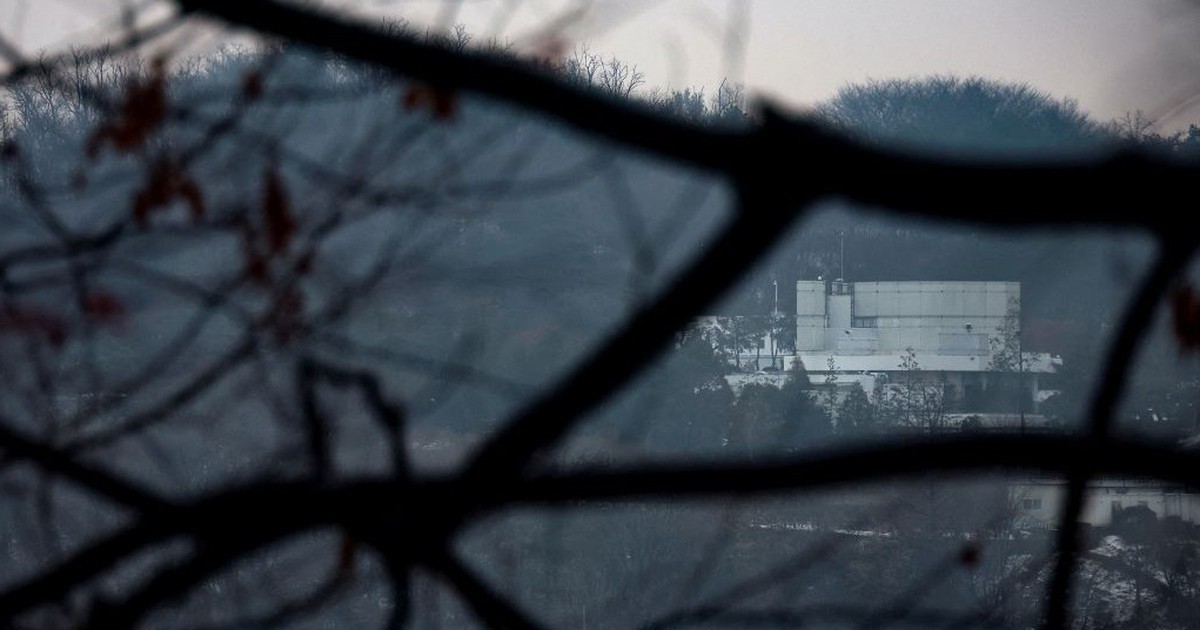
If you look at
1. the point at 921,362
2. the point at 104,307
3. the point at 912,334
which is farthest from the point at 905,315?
the point at 104,307

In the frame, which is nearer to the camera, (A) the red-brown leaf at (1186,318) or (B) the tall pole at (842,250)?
(A) the red-brown leaf at (1186,318)

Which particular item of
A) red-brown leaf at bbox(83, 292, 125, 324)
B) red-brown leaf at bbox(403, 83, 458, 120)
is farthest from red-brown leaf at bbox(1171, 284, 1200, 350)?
red-brown leaf at bbox(83, 292, 125, 324)

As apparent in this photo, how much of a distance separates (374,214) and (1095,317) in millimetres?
6947

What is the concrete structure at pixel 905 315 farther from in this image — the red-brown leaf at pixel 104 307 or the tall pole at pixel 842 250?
the red-brown leaf at pixel 104 307

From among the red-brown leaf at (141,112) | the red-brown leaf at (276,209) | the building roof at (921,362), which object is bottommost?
the building roof at (921,362)

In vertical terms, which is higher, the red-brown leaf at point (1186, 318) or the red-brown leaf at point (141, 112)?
the red-brown leaf at point (141, 112)

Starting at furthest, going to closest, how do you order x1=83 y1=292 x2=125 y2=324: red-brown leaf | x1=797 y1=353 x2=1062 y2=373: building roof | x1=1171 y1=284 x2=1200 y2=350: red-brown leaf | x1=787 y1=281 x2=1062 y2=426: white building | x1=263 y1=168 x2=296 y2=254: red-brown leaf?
x1=787 y1=281 x2=1062 y2=426: white building < x1=797 y1=353 x2=1062 y2=373: building roof < x1=83 y1=292 x2=125 y2=324: red-brown leaf < x1=263 y1=168 x2=296 y2=254: red-brown leaf < x1=1171 y1=284 x2=1200 y2=350: red-brown leaf

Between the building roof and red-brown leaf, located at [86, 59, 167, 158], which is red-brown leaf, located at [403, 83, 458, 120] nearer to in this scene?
red-brown leaf, located at [86, 59, 167, 158]

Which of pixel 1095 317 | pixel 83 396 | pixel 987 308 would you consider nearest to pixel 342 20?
pixel 83 396

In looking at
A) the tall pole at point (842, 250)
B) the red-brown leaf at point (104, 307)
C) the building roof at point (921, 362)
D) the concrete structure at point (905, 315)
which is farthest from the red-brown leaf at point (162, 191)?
the tall pole at point (842, 250)

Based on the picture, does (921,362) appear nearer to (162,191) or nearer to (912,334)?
(912,334)

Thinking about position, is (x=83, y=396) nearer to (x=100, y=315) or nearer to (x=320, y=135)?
(x=100, y=315)

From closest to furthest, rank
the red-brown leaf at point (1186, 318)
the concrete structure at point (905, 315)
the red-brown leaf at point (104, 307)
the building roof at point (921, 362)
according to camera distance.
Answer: the red-brown leaf at point (1186, 318) → the red-brown leaf at point (104, 307) → the building roof at point (921, 362) → the concrete structure at point (905, 315)

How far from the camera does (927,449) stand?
0.92 meters
